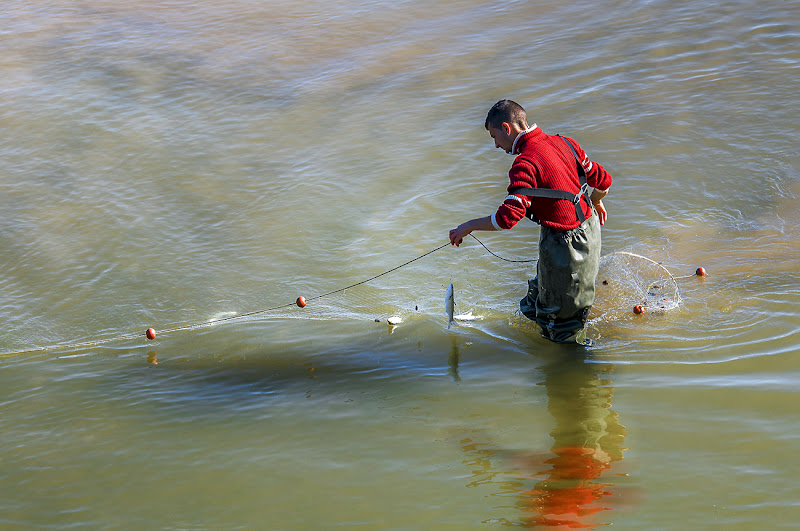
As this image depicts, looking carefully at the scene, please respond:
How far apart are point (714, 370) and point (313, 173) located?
4918mm

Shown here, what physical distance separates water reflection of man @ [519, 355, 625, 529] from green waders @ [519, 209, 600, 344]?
0.82 ft

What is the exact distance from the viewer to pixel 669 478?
3764 millimetres

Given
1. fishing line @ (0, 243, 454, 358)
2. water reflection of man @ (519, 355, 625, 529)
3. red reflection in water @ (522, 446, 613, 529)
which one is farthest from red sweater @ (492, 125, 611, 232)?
fishing line @ (0, 243, 454, 358)

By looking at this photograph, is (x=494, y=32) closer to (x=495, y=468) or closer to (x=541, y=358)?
(x=541, y=358)

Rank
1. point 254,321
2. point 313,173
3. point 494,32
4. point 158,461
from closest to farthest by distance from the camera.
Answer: point 158,461 → point 254,321 → point 313,173 → point 494,32

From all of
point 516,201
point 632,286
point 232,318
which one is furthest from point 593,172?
point 232,318

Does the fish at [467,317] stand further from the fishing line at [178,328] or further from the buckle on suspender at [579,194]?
the buckle on suspender at [579,194]

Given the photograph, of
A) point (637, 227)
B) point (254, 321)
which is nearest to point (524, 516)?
point (254, 321)

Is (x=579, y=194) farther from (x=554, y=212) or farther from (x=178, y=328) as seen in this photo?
(x=178, y=328)

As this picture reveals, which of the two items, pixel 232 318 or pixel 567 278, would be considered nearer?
pixel 567 278

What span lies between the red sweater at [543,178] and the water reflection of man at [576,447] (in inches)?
38.0

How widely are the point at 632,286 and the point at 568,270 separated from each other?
1.36m

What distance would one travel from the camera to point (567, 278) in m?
4.67

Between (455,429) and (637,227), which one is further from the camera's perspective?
(637,227)
